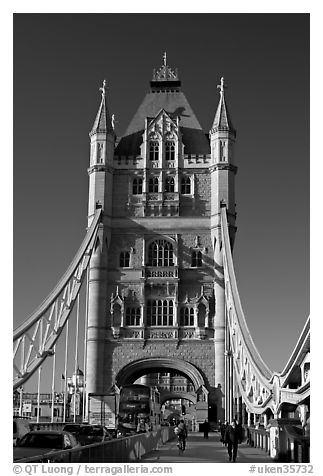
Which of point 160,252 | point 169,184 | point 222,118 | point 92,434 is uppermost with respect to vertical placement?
point 222,118

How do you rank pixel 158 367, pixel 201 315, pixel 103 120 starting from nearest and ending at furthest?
pixel 201 315 → pixel 158 367 → pixel 103 120

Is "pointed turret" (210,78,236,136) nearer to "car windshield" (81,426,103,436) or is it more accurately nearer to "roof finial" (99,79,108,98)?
"roof finial" (99,79,108,98)

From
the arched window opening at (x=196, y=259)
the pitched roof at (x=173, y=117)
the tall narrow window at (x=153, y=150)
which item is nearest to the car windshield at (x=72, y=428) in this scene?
the arched window opening at (x=196, y=259)

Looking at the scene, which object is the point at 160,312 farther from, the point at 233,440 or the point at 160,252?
the point at 233,440

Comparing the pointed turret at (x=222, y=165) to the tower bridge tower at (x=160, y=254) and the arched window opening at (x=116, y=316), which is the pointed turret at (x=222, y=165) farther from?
the arched window opening at (x=116, y=316)

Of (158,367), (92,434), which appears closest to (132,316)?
(158,367)

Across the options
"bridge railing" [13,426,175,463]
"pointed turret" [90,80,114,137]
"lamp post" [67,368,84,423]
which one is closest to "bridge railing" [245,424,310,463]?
"bridge railing" [13,426,175,463]
